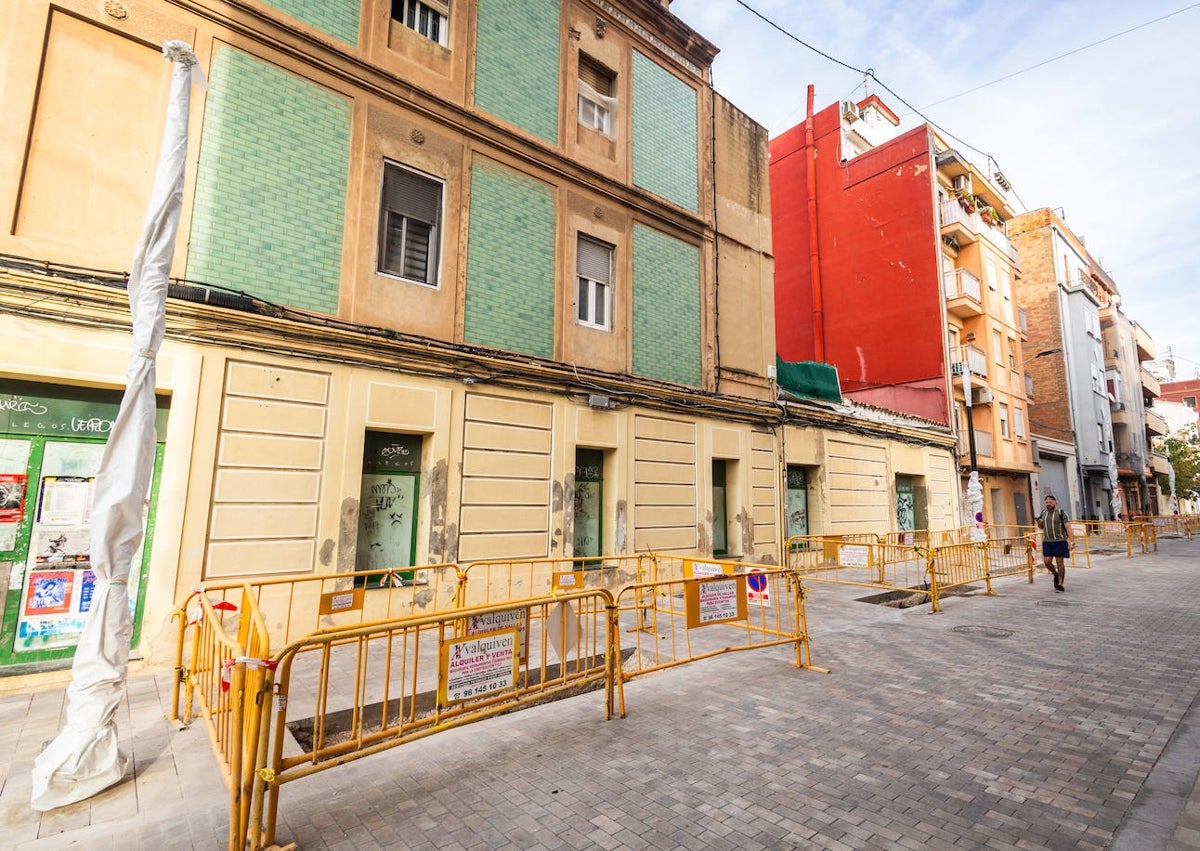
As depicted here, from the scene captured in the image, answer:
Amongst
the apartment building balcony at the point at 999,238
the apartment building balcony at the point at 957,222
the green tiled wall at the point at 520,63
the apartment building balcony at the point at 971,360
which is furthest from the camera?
the apartment building balcony at the point at 999,238

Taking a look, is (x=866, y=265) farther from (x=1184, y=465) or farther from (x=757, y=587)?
(x=1184, y=465)

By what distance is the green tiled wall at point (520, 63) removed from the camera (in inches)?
388

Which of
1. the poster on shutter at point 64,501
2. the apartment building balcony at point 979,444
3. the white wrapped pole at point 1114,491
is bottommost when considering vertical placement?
the poster on shutter at point 64,501

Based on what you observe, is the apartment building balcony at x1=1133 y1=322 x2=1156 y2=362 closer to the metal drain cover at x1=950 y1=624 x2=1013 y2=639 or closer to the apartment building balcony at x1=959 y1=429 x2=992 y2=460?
the apartment building balcony at x1=959 y1=429 x2=992 y2=460

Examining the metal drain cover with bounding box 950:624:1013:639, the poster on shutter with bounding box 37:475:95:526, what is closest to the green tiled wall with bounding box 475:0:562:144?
the poster on shutter with bounding box 37:475:95:526

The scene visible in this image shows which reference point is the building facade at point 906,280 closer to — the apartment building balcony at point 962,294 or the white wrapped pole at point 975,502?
the apartment building balcony at point 962,294

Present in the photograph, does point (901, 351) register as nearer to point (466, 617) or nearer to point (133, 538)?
point (466, 617)

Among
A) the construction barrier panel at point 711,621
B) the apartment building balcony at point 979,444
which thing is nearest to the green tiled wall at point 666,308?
the construction barrier panel at point 711,621

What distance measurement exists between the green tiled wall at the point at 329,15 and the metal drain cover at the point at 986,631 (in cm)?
1247

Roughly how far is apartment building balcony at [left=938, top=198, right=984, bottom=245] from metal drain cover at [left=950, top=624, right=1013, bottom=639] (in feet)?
61.3

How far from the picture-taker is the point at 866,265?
898 inches

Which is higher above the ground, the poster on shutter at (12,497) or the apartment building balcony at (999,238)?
the apartment building balcony at (999,238)

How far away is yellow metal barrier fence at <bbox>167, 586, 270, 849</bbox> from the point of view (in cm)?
281

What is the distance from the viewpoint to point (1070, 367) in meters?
31.5
